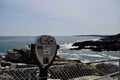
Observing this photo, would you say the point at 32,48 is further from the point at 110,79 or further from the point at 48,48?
the point at 110,79

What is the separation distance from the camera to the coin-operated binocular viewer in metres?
2.52

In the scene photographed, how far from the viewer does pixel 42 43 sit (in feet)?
8.45

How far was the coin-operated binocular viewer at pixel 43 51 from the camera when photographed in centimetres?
252

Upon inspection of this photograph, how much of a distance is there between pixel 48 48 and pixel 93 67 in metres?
6.10

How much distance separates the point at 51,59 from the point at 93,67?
6040 millimetres

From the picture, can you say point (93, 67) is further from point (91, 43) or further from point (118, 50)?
point (91, 43)

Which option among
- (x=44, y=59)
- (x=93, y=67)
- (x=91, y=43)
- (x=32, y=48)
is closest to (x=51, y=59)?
(x=44, y=59)

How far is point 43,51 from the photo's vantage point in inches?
101

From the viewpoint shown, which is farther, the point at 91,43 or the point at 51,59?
the point at 91,43

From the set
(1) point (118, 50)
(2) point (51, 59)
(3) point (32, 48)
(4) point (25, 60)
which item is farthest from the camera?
(1) point (118, 50)

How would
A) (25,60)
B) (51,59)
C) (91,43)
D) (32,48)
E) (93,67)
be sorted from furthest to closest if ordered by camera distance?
(91,43)
(25,60)
(93,67)
(51,59)
(32,48)

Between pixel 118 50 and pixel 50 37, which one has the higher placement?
pixel 50 37

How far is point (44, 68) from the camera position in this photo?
2.63m

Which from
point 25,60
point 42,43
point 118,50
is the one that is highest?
point 42,43
